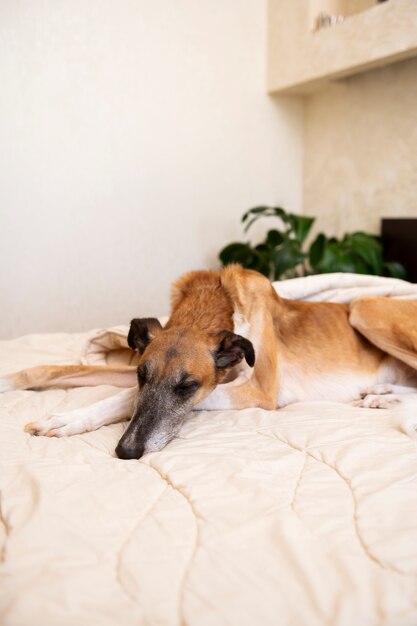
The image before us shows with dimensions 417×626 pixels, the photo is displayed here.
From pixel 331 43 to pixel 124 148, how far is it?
165cm

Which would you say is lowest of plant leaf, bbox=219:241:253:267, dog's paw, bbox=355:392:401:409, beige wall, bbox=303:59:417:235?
dog's paw, bbox=355:392:401:409

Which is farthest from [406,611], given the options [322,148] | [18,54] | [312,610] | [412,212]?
[322,148]

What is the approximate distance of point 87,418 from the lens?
1.70m

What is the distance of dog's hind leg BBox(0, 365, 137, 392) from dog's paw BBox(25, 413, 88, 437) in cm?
42

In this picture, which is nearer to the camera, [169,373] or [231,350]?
[169,373]

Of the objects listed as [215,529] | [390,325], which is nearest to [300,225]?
[390,325]

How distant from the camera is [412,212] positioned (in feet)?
12.1

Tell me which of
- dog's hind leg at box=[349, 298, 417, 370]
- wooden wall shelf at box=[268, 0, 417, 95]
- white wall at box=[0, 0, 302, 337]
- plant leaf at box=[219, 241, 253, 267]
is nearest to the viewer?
dog's hind leg at box=[349, 298, 417, 370]

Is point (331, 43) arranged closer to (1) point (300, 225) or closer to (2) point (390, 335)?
(1) point (300, 225)

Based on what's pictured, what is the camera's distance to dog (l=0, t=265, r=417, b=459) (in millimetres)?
1640

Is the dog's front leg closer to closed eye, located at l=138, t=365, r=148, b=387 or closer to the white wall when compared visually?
closed eye, located at l=138, t=365, r=148, b=387

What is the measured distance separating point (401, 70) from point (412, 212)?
0.97 m

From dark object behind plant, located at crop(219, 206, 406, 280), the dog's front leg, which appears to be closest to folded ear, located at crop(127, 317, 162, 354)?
the dog's front leg

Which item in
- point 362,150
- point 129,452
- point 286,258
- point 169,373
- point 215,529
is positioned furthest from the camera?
point 362,150
